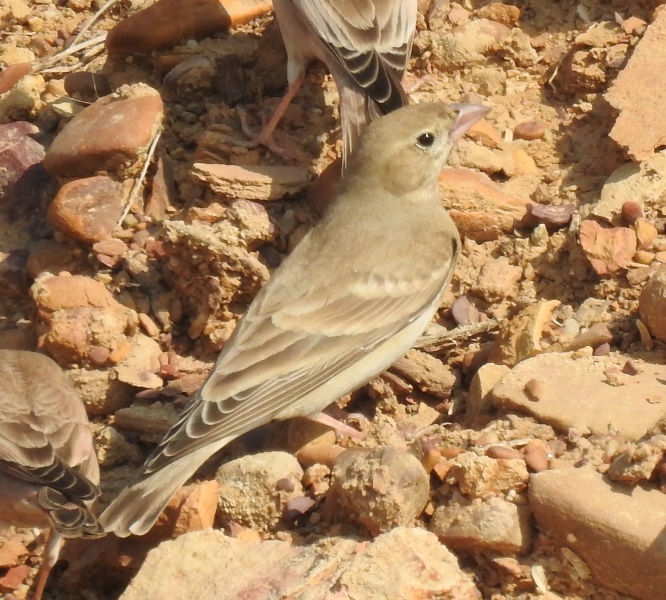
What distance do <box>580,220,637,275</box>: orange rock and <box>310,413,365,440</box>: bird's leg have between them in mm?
1495

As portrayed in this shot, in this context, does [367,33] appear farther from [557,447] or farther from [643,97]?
[557,447]

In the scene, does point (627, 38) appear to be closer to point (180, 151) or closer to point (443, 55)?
point (443, 55)

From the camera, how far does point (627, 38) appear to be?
728 centimetres

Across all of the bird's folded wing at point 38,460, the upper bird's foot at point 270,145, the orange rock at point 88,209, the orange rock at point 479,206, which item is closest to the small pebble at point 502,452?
the bird's folded wing at point 38,460

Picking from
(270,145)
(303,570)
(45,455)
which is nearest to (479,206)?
(270,145)

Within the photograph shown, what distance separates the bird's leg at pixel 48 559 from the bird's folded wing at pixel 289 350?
2.41 feet

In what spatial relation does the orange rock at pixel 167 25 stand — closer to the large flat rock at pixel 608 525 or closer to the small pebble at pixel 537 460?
the small pebble at pixel 537 460

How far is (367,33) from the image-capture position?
701 cm

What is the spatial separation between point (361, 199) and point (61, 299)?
5.69ft

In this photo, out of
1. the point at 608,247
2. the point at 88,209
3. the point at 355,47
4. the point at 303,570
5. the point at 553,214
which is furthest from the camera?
the point at 88,209

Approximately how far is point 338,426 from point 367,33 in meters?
2.38

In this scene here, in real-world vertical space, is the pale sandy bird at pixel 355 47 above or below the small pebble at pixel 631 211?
above

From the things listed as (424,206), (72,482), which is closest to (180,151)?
(424,206)

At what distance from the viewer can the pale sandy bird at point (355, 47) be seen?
6785 mm
